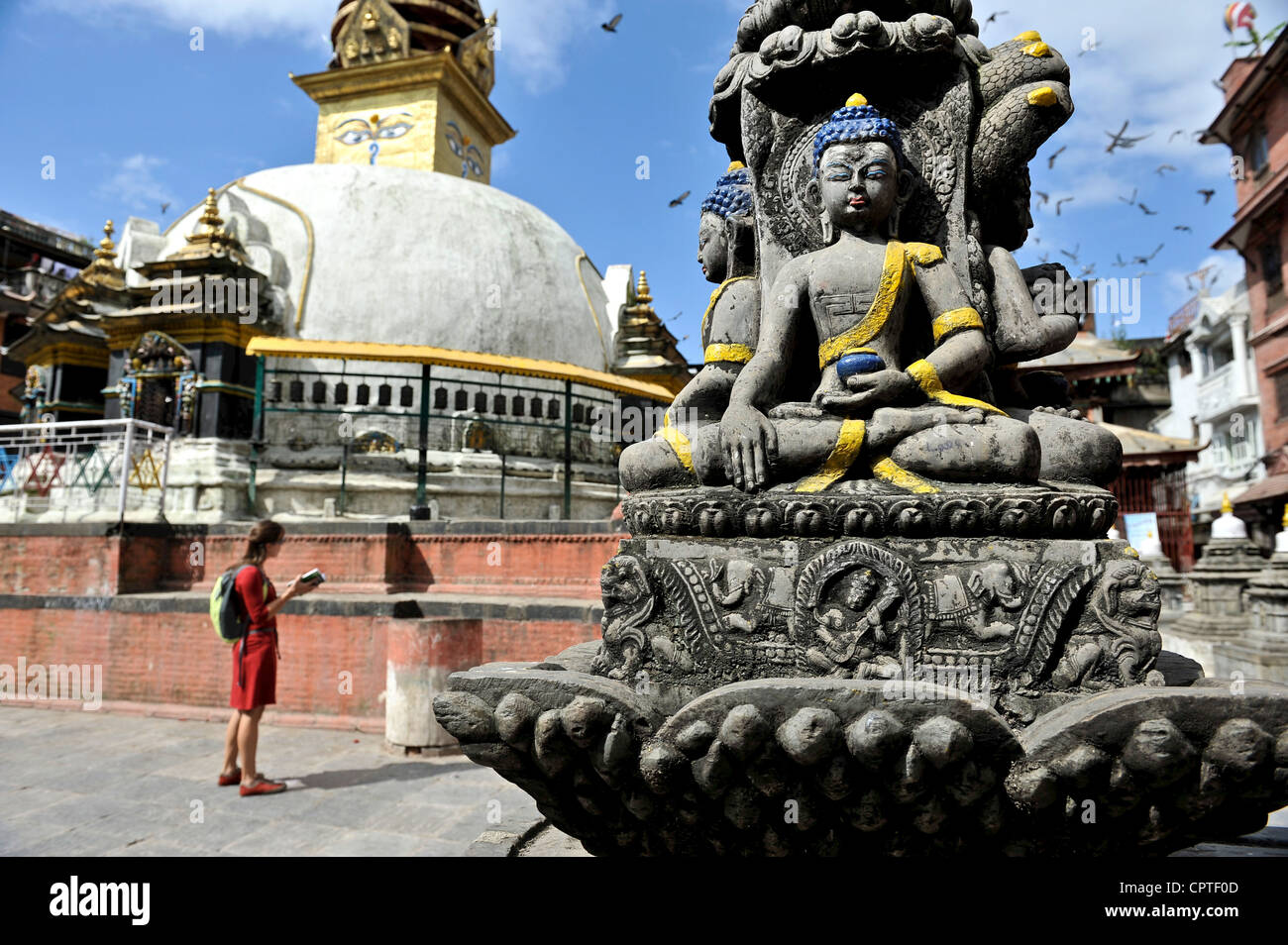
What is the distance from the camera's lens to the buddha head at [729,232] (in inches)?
143

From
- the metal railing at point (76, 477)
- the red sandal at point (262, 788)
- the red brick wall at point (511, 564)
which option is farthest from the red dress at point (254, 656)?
the metal railing at point (76, 477)

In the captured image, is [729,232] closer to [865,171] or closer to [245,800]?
[865,171]

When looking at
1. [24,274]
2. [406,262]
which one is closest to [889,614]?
[406,262]

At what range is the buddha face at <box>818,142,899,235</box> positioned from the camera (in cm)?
296

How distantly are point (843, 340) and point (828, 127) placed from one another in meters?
0.84

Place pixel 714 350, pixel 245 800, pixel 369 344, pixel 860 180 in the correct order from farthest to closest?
pixel 369 344
pixel 245 800
pixel 714 350
pixel 860 180

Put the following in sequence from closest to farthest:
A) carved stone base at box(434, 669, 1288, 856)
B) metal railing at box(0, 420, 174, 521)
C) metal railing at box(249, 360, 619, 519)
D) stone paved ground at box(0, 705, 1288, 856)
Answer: carved stone base at box(434, 669, 1288, 856), stone paved ground at box(0, 705, 1288, 856), metal railing at box(0, 420, 174, 521), metal railing at box(249, 360, 619, 519)

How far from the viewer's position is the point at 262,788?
5168 millimetres

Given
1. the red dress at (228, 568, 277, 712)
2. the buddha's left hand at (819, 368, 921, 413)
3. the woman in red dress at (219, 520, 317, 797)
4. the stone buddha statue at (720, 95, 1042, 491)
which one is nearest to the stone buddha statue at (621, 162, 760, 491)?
the stone buddha statue at (720, 95, 1042, 491)

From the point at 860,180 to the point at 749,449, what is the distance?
3.81 feet

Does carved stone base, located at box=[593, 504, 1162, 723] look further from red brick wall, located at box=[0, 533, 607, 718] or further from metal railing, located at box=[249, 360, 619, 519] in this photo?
metal railing, located at box=[249, 360, 619, 519]

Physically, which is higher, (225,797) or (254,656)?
(254,656)
